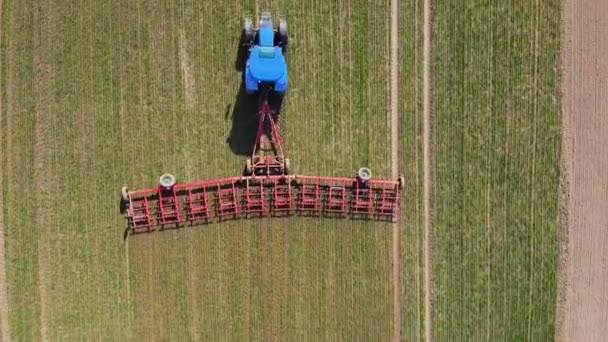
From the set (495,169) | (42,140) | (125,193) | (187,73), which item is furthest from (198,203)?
(495,169)

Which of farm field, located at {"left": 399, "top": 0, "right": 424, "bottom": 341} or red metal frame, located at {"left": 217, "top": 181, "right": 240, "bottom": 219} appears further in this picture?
farm field, located at {"left": 399, "top": 0, "right": 424, "bottom": 341}

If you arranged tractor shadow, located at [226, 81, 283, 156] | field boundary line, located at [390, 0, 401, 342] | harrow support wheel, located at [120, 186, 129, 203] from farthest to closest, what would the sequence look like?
field boundary line, located at [390, 0, 401, 342] → tractor shadow, located at [226, 81, 283, 156] → harrow support wheel, located at [120, 186, 129, 203]

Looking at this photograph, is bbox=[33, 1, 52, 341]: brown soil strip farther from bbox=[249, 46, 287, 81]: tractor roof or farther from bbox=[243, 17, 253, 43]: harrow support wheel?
bbox=[249, 46, 287, 81]: tractor roof

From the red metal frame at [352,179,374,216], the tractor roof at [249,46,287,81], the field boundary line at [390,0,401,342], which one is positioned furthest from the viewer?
the red metal frame at [352,179,374,216]

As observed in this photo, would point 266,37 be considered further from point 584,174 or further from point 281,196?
point 584,174

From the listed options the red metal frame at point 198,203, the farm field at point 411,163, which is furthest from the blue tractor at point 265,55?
the farm field at point 411,163

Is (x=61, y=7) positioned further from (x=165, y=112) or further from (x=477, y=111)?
(x=477, y=111)

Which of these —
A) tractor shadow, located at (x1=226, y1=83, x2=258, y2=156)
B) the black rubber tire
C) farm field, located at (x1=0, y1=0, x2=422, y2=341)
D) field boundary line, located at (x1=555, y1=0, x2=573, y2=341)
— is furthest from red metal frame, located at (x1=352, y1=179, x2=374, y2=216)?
field boundary line, located at (x1=555, y1=0, x2=573, y2=341)
